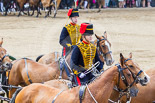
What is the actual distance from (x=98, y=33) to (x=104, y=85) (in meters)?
13.4

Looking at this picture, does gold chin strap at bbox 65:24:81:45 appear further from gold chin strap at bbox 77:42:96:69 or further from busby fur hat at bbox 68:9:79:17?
gold chin strap at bbox 77:42:96:69

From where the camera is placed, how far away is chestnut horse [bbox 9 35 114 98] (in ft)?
30.3

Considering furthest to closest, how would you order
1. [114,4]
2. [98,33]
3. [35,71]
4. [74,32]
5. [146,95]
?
[114,4], [98,33], [35,71], [74,32], [146,95]

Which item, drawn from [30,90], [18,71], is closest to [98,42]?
[18,71]

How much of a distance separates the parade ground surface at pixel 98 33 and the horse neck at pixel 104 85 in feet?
26.7

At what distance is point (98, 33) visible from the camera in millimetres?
19422

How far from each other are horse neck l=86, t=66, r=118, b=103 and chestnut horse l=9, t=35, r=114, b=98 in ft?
8.82

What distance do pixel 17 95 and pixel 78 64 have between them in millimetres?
1196

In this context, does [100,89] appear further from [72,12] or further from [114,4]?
[114,4]

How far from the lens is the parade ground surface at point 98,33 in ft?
54.3

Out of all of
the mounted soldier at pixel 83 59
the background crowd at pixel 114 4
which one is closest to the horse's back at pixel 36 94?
the mounted soldier at pixel 83 59

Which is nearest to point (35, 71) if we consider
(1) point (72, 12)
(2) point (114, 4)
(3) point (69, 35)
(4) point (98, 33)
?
(3) point (69, 35)

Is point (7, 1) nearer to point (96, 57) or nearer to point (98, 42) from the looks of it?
point (98, 42)

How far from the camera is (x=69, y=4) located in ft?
96.7
